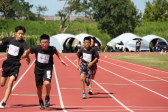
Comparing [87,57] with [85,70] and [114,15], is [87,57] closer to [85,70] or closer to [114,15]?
[85,70]

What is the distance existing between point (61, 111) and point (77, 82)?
23.7 ft

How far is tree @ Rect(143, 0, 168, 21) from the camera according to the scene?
9931 centimetres

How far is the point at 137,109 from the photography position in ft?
33.7

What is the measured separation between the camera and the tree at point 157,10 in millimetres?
99312

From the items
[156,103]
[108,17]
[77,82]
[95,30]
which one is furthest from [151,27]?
[156,103]

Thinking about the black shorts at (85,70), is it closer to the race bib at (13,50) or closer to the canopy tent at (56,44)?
the race bib at (13,50)

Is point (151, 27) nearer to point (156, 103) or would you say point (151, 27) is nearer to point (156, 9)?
point (156, 9)

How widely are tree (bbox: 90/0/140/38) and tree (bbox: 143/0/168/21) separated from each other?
31.6 meters

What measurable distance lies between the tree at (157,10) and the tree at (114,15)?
104 ft

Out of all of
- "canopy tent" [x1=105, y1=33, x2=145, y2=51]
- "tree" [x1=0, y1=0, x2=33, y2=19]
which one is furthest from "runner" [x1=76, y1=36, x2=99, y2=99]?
"tree" [x1=0, y1=0, x2=33, y2=19]

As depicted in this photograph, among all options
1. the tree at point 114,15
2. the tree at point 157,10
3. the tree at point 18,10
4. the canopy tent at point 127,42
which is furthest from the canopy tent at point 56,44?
the tree at point 157,10

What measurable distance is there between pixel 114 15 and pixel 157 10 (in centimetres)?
3684

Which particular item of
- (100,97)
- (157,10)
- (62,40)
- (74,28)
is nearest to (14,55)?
(100,97)

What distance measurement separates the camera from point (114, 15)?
6644cm
